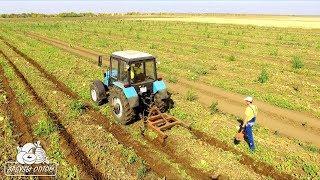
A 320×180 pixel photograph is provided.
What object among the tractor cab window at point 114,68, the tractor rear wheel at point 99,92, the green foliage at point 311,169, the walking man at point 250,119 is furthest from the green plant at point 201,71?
the green foliage at point 311,169

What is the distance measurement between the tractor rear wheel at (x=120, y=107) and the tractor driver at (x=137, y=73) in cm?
60

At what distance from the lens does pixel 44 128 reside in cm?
1016

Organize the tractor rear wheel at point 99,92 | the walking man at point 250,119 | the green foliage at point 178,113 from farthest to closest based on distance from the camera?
the tractor rear wheel at point 99,92 → the green foliage at point 178,113 → the walking man at point 250,119

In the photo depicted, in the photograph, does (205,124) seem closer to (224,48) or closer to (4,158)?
(4,158)

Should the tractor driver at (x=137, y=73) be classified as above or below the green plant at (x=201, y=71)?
above

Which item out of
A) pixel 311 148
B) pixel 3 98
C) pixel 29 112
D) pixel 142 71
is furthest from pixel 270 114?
pixel 3 98

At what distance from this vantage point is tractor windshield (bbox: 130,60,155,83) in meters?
10.2

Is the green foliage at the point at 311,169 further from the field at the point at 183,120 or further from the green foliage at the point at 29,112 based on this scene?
the green foliage at the point at 29,112

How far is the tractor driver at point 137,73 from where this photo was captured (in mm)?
10184

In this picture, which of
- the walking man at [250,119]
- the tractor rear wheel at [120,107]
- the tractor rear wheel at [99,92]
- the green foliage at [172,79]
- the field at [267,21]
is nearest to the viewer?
the walking man at [250,119]

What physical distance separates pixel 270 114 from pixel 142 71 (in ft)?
17.1

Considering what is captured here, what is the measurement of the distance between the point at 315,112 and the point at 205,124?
463 cm

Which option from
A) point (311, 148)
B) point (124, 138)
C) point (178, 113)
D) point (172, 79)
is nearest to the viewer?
point (311, 148)

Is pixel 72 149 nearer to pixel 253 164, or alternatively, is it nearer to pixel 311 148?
pixel 253 164
